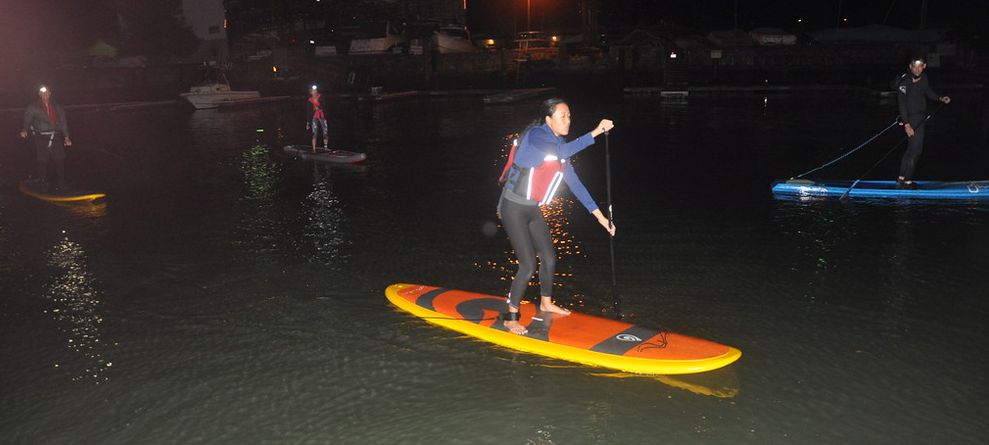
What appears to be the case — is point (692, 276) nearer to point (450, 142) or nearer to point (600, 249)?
point (600, 249)

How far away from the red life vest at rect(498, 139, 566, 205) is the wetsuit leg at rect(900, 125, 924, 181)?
9.42 metres

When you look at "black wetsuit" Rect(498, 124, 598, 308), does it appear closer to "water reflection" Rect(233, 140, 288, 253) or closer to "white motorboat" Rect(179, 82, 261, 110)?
"water reflection" Rect(233, 140, 288, 253)

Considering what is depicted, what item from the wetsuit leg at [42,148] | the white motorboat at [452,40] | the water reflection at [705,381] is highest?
the white motorboat at [452,40]

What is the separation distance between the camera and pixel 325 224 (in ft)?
38.8

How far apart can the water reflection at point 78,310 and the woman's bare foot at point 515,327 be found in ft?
11.6

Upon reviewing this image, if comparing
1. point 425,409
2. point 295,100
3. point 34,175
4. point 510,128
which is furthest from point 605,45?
point 425,409

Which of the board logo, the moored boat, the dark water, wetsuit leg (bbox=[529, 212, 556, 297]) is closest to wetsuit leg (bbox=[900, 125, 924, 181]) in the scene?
the moored boat

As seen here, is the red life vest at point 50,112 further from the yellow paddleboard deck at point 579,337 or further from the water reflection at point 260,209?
the yellow paddleboard deck at point 579,337

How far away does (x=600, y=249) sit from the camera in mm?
10094

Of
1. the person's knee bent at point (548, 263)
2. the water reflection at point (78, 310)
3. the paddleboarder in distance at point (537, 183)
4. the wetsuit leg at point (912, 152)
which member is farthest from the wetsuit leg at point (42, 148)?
the wetsuit leg at point (912, 152)

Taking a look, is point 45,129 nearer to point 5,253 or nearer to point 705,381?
point 5,253

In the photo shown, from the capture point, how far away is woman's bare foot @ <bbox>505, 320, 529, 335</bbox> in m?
6.71

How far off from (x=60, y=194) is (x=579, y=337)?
12336 mm

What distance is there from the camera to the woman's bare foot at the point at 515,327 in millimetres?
6707
